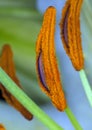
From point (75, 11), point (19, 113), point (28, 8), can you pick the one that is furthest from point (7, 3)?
point (19, 113)

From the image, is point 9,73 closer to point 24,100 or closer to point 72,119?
point 24,100

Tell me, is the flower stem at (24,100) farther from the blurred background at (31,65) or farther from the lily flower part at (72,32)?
the lily flower part at (72,32)

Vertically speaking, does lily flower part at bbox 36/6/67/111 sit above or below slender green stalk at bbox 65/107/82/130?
above

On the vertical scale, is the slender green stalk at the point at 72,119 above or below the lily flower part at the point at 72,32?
below

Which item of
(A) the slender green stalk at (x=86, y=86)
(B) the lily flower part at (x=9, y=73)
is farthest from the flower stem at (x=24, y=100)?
(A) the slender green stalk at (x=86, y=86)

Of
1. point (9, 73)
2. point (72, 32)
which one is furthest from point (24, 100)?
point (72, 32)

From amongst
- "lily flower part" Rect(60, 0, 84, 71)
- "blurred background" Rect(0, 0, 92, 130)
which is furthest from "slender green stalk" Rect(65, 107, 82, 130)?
"lily flower part" Rect(60, 0, 84, 71)

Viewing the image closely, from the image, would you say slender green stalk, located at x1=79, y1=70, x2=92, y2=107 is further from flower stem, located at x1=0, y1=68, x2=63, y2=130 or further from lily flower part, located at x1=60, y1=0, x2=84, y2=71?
flower stem, located at x1=0, y1=68, x2=63, y2=130

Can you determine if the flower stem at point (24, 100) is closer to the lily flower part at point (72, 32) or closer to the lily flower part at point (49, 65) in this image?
the lily flower part at point (49, 65)
